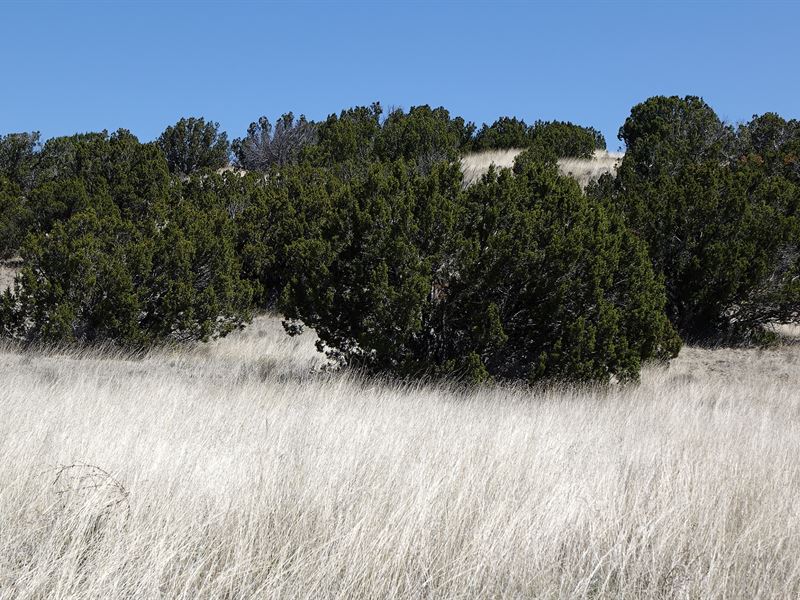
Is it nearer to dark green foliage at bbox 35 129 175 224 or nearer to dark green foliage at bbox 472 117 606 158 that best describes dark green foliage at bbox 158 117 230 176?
dark green foliage at bbox 35 129 175 224

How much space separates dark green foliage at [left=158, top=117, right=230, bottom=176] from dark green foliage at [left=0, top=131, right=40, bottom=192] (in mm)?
4875

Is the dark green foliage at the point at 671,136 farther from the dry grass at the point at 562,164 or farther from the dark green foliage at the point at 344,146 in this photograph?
the dark green foliage at the point at 344,146

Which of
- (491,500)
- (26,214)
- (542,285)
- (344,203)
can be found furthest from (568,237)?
(26,214)

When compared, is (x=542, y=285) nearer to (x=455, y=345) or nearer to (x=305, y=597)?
(x=455, y=345)

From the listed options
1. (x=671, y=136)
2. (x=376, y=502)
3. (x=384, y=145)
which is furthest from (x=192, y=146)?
(x=376, y=502)

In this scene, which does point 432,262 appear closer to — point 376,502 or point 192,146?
point 376,502

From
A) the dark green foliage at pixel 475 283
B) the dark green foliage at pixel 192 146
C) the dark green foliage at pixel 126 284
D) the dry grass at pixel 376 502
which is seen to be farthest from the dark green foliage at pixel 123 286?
the dark green foliage at pixel 192 146

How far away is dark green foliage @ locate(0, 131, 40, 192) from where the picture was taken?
2719cm

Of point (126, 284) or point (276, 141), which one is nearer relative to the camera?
point (126, 284)

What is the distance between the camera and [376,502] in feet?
12.8

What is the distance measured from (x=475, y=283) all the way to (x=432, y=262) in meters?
0.58

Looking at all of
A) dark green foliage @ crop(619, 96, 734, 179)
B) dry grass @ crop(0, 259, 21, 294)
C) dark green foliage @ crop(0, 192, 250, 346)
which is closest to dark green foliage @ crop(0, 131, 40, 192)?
dry grass @ crop(0, 259, 21, 294)

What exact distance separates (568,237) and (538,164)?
189 cm

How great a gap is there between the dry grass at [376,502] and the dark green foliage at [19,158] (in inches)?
907
